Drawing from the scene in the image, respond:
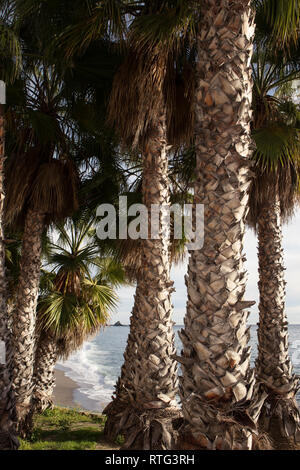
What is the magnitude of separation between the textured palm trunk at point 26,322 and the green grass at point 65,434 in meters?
0.61

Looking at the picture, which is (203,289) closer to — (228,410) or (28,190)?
(228,410)

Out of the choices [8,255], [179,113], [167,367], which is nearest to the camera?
[167,367]

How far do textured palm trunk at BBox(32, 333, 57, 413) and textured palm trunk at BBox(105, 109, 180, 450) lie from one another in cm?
594

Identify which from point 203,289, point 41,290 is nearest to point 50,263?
point 41,290

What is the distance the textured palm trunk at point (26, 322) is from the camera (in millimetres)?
8117

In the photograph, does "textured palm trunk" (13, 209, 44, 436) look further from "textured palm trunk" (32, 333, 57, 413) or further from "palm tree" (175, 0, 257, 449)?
"palm tree" (175, 0, 257, 449)

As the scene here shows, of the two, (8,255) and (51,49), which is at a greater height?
(51,49)

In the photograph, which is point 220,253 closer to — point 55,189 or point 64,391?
point 55,189

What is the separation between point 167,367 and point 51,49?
5.46 m

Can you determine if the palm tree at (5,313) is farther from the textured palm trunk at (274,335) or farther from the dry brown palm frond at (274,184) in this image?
the dry brown palm frond at (274,184)

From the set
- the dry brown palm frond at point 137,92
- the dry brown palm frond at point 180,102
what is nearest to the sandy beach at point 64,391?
the dry brown palm frond at point 180,102

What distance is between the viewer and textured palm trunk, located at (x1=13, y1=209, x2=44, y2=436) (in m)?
8.12

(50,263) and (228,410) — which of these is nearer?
(228,410)

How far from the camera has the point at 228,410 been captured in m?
3.51
